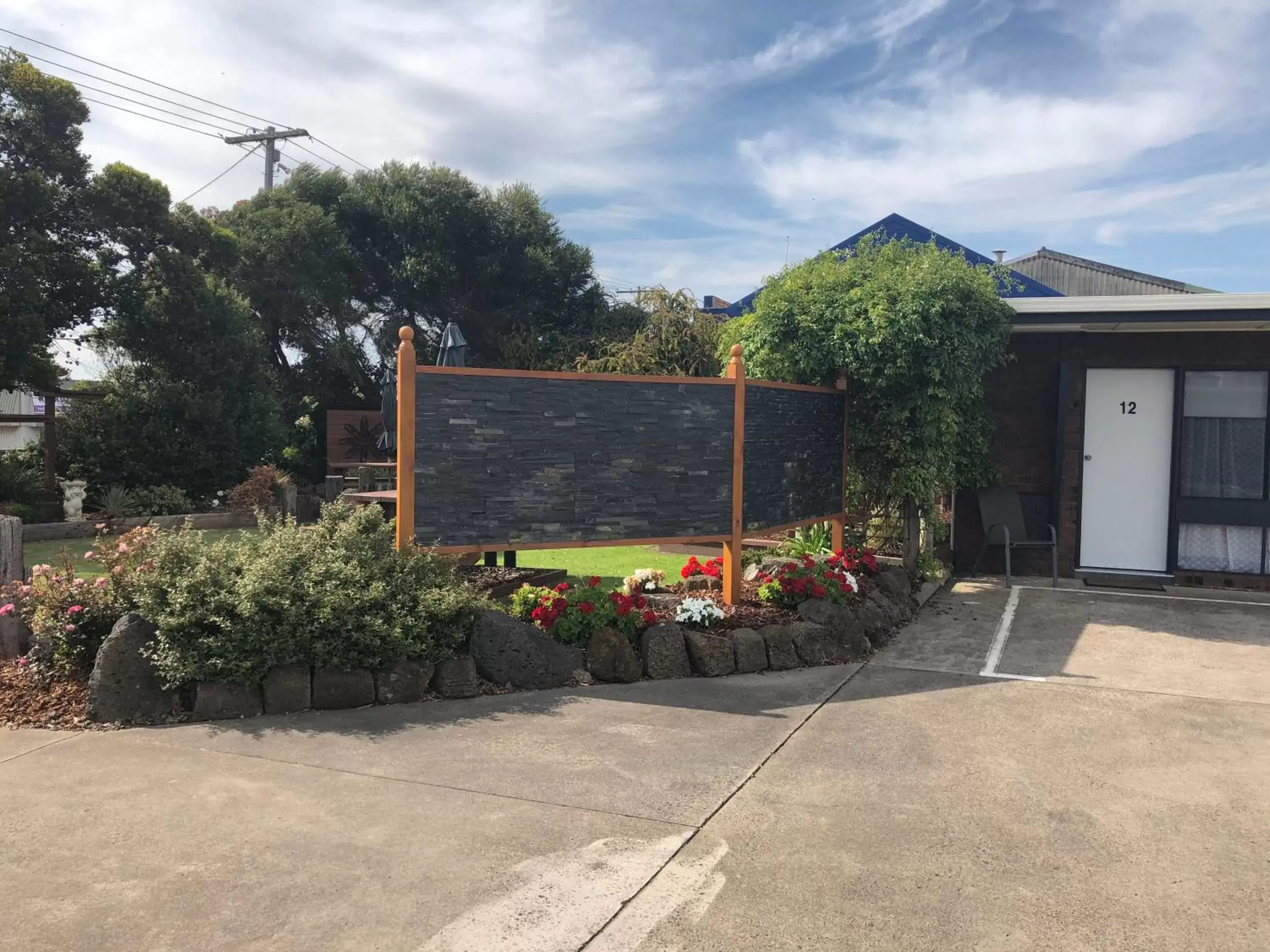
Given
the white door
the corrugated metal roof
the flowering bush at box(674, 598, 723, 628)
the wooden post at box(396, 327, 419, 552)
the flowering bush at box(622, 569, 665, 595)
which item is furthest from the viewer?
the corrugated metal roof

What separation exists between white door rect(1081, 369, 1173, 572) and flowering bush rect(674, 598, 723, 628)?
5165 mm

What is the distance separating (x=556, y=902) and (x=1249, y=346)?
887 cm

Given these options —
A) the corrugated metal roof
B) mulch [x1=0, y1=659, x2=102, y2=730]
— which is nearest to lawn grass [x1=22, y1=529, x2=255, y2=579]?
mulch [x1=0, y1=659, x2=102, y2=730]

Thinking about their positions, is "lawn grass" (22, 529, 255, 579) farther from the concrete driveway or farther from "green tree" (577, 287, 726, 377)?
"green tree" (577, 287, 726, 377)

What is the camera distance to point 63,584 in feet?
17.3

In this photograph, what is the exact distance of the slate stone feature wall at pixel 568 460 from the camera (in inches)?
225

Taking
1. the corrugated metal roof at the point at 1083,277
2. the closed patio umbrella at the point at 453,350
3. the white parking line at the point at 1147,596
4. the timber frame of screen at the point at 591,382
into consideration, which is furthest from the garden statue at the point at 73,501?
the corrugated metal roof at the point at 1083,277

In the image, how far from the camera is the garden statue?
13.5 m

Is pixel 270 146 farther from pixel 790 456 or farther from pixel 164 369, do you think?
pixel 790 456

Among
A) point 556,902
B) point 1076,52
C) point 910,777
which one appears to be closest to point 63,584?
point 556,902

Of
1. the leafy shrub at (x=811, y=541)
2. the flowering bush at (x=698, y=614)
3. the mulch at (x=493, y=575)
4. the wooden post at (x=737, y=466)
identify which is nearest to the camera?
the flowering bush at (x=698, y=614)

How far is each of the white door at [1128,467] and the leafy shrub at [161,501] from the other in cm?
1321

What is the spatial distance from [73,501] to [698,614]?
11736mm

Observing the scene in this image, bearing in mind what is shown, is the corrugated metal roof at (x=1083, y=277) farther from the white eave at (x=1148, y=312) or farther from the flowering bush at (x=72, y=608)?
the flowering bush at (x=72, y=608)
